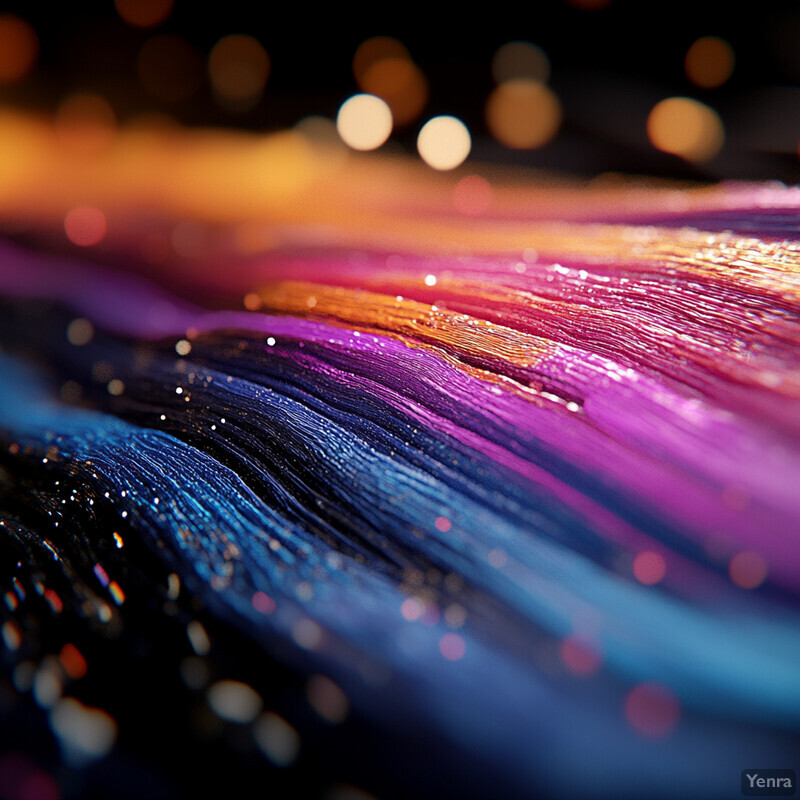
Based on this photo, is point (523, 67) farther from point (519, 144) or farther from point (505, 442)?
point (505, 442)

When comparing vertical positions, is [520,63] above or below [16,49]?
below

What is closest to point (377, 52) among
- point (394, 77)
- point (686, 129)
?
point (394, 77)

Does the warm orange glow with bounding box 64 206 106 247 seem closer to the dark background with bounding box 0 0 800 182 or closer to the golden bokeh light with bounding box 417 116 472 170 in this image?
the dark background with bounding box 0 0 800 182

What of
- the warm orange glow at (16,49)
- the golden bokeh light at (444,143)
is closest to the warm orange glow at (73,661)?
the golden bokeh light at (444,143)

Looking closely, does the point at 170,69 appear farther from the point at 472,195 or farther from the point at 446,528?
the point at 446,528

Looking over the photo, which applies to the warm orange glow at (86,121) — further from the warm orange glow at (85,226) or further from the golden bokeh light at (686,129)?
the golden bokeh light at (686,129)

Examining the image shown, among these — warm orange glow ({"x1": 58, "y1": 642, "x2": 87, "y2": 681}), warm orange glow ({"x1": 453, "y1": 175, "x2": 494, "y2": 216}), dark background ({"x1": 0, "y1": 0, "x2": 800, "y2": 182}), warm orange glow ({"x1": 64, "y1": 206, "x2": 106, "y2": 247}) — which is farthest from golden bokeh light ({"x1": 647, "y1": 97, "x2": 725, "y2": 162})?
warm orange glow ({"x1": 58, "y1": 642, "x2": 87, "y2": 681})
